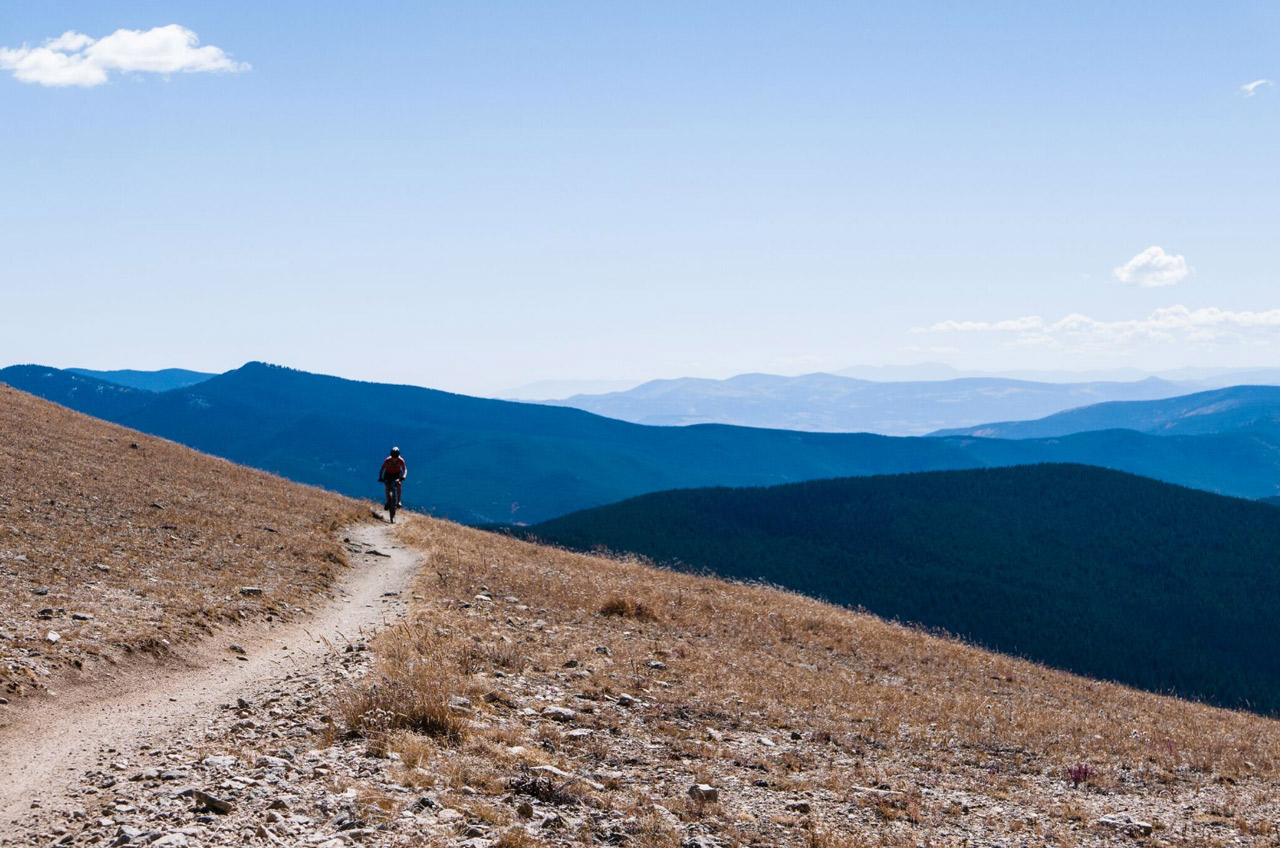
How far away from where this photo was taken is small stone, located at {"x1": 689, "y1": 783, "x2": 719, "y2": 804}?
979 centimetres

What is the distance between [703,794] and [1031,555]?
16139 centimetres

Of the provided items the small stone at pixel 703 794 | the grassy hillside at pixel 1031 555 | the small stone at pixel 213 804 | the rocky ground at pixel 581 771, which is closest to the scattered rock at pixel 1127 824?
the rocky ground at pixel 581 771

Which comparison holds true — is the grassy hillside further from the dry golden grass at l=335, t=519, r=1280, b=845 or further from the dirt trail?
the dirt trail

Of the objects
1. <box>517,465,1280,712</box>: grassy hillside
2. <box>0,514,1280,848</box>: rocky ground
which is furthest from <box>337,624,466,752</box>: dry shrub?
<box>517,465,1280,712</box>: grassy hillside

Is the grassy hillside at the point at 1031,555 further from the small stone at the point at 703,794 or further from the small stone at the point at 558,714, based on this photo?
the small stone at the point at 703,794

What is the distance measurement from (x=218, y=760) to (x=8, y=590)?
342 inches

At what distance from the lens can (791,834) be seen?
9.13 meters

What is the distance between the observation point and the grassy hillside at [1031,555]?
123125 millimetres

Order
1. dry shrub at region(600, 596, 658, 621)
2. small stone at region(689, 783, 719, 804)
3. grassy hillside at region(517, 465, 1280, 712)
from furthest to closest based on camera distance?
grassy hillside at region(517, 465, 1280, 712) → dry shrub at region(600, 596, 658, 621) → small stone at region(689, 783, 719, 804)

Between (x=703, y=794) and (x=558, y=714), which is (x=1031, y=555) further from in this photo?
(x=703, y=794)

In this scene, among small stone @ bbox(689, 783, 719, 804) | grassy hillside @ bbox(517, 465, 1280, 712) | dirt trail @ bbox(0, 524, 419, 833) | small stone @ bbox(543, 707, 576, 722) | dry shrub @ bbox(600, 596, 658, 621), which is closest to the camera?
dirt trail @ bbox(0, 524, 419, 833)

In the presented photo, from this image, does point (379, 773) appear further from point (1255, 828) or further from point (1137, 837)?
point (1255, 828)

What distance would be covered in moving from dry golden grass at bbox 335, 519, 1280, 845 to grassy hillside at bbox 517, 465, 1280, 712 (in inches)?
3315

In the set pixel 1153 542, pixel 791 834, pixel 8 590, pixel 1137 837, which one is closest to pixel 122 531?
pixel 8 590
